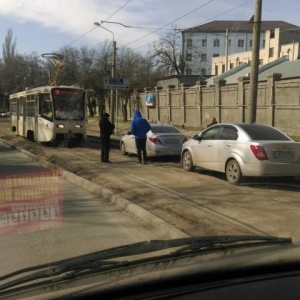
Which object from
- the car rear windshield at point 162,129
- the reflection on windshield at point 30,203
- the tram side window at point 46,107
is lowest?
the reflection on windshield at point 30,203

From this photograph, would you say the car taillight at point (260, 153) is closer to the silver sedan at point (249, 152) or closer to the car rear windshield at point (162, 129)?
the silver sedan at point (249, 152)

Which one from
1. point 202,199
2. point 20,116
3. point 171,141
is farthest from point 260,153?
point 20,116

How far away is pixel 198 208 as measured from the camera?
7.89m

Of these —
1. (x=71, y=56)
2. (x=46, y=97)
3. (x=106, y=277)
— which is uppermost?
(x=71, y=56)

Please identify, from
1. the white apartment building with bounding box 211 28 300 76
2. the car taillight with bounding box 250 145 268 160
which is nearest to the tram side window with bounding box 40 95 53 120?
the car taillight with bounding box 250 145 268 160

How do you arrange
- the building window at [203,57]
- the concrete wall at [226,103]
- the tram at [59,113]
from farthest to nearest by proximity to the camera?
the building window at [203,57]
the concrete wall at [226,103]
the tram at [59,113]

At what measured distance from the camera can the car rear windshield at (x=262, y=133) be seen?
10.4 m

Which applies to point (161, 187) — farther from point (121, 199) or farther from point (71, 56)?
A: point (71, 56)

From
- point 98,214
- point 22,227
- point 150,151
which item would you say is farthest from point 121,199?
point 150,151

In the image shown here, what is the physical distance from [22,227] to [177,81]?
5134cm

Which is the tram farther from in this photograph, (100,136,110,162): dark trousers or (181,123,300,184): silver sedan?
(181,123,300,184): silver sedan

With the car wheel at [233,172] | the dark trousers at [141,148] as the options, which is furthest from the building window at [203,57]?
the car wheel at [233,172]

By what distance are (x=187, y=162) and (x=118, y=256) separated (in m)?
10.2

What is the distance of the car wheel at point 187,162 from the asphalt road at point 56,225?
11.9 feet
